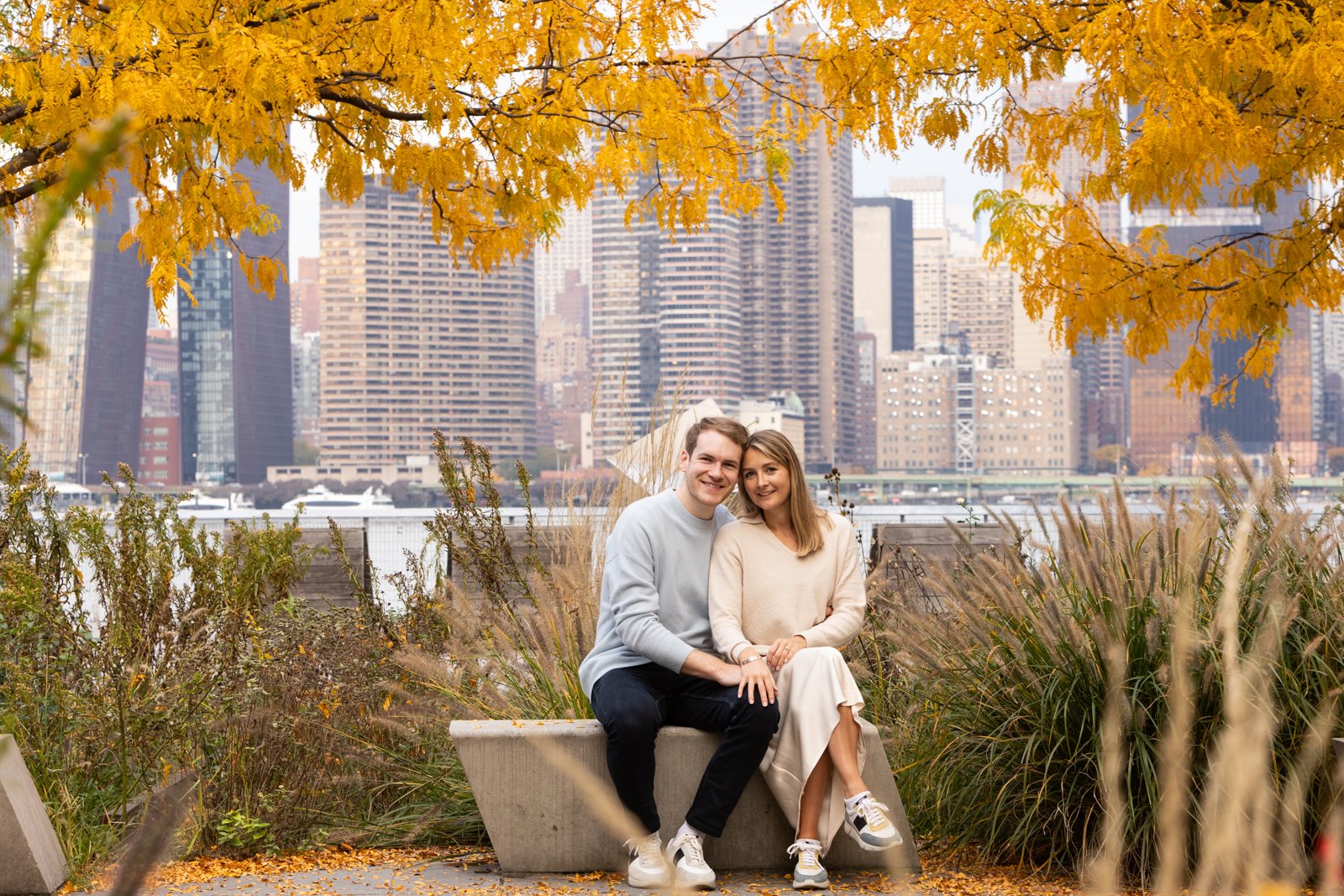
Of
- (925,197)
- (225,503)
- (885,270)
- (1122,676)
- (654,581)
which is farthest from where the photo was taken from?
(925,197)

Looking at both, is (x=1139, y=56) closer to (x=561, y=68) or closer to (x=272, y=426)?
(x=561, y=68)

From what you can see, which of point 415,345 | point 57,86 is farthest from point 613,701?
point 415,345

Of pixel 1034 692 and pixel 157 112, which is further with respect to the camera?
pixel 157 112

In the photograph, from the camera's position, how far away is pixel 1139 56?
211 inches

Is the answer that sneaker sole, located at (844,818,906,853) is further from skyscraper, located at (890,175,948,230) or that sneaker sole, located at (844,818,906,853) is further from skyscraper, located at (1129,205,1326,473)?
skyscraper, located at (890,175,948,230)

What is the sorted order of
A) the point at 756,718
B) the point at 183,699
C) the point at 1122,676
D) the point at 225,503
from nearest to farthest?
the point at 1122,676
the point at 756,718
the point at 183,699
the point at 225,503

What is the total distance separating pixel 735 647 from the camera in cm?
389

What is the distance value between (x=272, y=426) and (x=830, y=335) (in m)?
48.8

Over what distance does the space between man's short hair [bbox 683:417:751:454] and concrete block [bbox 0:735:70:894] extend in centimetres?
203

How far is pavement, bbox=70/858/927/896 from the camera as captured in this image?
3664mm

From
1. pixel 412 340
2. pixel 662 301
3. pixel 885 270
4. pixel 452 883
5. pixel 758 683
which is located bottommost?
pixel 452 883

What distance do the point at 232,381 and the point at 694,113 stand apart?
346ft

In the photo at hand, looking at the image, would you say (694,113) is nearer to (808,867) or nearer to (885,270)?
(808,867)

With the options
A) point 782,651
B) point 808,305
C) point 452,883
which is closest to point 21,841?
point 452,883
